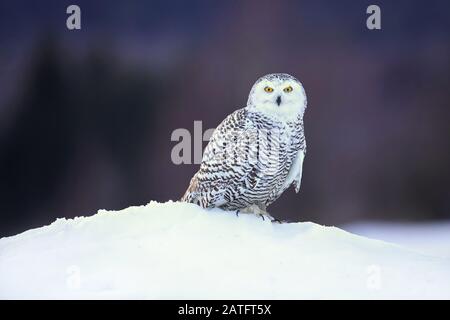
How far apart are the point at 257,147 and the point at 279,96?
0.21 metres

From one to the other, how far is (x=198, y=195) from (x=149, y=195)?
45cm

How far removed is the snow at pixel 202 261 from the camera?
1734 mm

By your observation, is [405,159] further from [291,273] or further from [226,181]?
[291,273]

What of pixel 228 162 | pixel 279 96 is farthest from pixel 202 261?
pixel 279 96

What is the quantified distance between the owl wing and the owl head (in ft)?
0.28

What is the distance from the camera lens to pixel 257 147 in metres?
2.18

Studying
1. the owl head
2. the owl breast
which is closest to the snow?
the owl breast

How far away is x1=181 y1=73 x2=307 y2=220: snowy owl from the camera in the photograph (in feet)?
7.15

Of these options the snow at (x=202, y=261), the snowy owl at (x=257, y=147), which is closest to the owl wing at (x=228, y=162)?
the snowy owl at (x=257, y=147)

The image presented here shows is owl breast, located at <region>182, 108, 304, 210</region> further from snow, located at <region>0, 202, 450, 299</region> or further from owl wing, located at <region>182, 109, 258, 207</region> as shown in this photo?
snow, located at <region>0, 202, 450, 299</region>

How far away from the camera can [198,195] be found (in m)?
2.32

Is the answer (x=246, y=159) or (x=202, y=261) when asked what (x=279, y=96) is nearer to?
(x=246, y=159)
